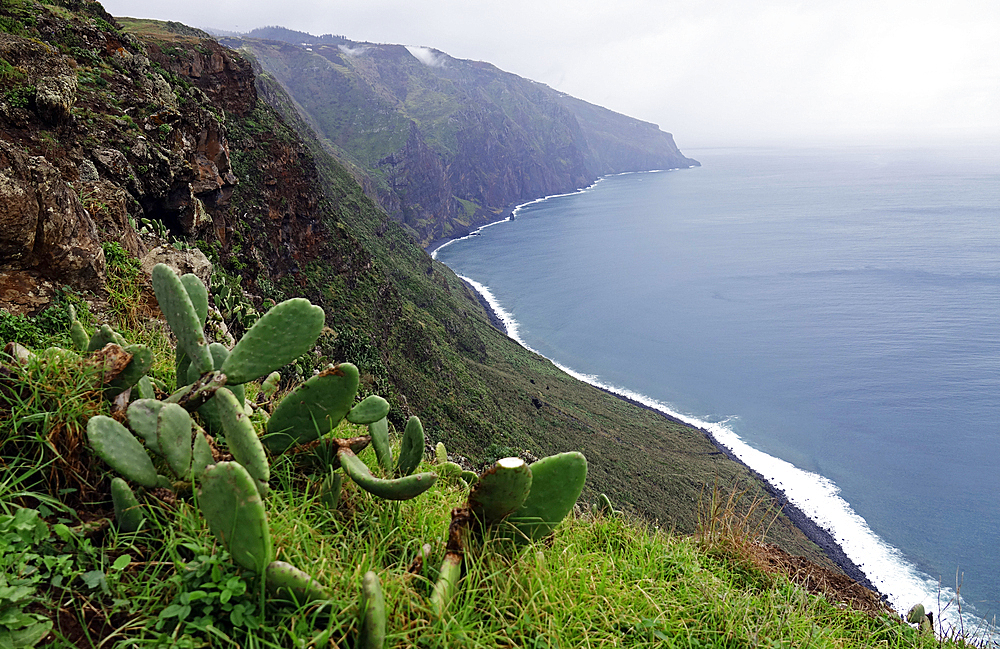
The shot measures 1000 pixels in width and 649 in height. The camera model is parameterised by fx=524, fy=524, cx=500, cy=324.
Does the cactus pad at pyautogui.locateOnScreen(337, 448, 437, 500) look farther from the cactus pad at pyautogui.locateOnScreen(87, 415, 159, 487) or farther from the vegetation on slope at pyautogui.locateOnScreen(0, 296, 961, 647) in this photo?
the cactus pad at pyautogui.locateOnScreen(87, 415, 159, 487)

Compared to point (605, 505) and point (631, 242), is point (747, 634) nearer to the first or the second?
point (605, 505)

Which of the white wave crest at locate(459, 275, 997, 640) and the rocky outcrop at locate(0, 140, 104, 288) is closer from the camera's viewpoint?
the rocky outcrop at locate(0, 140, 104, 288)

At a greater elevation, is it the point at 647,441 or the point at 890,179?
the point at 890,179

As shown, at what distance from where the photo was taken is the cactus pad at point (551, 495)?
10.0 ft

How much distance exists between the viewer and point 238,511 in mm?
2021

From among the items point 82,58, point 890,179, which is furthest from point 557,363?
point 890,179

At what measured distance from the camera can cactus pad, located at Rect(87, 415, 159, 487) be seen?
233cm

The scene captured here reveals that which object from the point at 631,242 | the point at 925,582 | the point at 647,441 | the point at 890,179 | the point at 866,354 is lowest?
the point at 925,582

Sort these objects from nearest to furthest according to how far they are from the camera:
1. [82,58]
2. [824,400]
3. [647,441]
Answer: [82,58] → [647,441] → [824,400]

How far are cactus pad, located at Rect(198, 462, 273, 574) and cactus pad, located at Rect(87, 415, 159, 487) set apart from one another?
0.53m

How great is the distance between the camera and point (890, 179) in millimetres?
196375

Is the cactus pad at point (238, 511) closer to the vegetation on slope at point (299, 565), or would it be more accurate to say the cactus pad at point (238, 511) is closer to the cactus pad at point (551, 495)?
the vegetation on slope at point (299, 565)

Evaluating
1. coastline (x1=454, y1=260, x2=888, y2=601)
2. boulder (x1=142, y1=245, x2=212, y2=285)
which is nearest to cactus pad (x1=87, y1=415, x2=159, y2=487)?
boulder (x1=142, y1=245, x2=212, y2=285)

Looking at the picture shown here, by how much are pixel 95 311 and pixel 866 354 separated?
2959 inches
